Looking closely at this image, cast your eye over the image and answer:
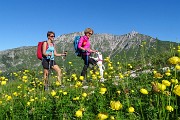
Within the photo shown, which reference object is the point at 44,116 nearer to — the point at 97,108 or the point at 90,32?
the point at 97,108

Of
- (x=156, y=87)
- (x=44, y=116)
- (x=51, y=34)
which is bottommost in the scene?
(x=44, y=116)

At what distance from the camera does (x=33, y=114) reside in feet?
16.1

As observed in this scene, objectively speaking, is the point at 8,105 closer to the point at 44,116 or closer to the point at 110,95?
the point at 44,116

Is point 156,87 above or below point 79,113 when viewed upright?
above

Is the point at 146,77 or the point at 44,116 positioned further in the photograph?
the point at 146,77

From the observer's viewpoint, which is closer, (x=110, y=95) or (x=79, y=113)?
(x=79, y=113)

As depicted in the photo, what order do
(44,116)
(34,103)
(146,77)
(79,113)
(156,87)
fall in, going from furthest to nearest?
(146,77) < (34,103) < (44,116) < (156,87) < (79,113)

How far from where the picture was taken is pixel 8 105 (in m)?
5.54

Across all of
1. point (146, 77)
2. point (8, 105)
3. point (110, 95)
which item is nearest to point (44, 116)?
point (8, 105)

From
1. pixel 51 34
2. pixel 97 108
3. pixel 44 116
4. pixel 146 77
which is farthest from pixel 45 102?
pixel 51 34

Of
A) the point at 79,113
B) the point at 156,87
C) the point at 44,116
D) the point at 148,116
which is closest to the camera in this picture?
the point at 79,113

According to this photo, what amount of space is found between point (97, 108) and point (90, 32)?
4831mm

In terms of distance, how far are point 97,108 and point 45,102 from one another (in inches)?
34.4

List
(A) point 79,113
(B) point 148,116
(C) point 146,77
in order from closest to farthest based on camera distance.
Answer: (A) point 79,113 < (B) point 148,116 < (C) point 146,77
